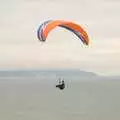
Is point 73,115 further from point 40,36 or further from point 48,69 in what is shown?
point 40,36

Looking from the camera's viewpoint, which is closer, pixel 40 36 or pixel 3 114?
pixel 40 36

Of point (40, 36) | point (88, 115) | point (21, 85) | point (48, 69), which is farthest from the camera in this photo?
point (21, 85)

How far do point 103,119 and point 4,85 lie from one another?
50666 millimetres

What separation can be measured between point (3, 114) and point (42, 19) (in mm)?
4180

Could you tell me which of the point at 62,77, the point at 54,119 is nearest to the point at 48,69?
the point at 62,77

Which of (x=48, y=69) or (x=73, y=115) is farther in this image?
(x=48, y=69)

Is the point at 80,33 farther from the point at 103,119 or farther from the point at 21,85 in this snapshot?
the point at 21,85

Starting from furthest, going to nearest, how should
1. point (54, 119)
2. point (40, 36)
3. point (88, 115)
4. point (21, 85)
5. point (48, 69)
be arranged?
1. point (21, 85)
2. point (48, 69)
3. point (88, 115)
4. point (54, 119)
5. point (40, 36)

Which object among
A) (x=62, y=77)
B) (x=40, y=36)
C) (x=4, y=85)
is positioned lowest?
(x=4, y=85)

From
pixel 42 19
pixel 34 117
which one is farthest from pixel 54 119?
pixel 42 19

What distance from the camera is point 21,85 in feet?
207

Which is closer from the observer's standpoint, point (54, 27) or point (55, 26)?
point (54, 27)

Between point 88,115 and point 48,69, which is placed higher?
point 48,69

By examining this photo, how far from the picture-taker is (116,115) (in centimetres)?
1594
